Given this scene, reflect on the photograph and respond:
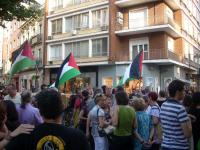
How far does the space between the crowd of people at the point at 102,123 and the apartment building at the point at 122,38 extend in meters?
22.6

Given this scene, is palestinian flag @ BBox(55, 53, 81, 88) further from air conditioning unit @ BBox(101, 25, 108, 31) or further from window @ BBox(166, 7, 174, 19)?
window @ BBox(166, 7, 174, 19)

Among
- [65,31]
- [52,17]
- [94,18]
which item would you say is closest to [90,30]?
[94,18]

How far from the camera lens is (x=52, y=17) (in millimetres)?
42062

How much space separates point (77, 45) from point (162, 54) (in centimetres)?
972

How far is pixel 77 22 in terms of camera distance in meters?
38.7

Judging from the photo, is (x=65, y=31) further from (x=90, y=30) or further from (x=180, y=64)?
(x=180, y=64)

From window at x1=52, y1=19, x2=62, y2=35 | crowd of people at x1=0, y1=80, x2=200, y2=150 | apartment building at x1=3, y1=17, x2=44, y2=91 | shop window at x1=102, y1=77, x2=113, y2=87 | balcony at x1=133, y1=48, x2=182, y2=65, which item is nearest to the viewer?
crowd of people at x1=0, y1=80, x2=200, y2=150

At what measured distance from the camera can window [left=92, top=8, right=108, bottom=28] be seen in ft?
117

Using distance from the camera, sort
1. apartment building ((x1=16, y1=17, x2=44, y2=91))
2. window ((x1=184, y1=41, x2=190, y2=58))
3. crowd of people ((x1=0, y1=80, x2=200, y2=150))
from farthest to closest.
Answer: apartment building ((x1=16, y1=17, x2=44, y2=91)), window ((x1=184, y1=41, x2=190, y2=58)), crowd of people ((x1=0, y1=80, x2=200, y2=150))

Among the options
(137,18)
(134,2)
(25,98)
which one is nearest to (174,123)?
(25,98)

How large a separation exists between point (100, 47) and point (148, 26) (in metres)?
5.31

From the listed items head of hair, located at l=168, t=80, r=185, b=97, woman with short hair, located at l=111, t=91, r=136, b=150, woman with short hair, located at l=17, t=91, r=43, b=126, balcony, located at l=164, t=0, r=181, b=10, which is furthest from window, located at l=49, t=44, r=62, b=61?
head of hair, located at l=168, t=80, r=185, b=97

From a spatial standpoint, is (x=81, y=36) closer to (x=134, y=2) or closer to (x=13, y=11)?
(x=134, y=2)

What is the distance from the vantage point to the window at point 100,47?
35219 millimetres
